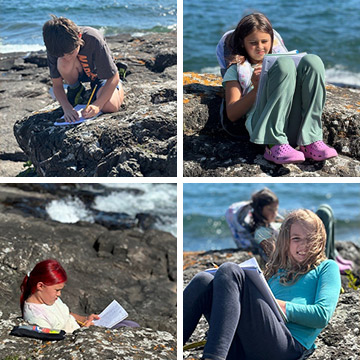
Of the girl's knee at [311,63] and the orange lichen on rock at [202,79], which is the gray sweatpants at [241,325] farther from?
the orange lichen on rock at [202,79]

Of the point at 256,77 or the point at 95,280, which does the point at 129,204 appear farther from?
the point at 256,77

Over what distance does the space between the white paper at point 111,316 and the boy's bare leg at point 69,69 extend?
1892mm

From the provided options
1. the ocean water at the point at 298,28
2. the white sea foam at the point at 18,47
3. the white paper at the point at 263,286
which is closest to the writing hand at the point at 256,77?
the white paper at the point at 263,286

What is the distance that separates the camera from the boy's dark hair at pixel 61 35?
197 inches

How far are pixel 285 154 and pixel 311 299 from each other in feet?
3.86

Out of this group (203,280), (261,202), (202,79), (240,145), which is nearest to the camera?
(203,280)

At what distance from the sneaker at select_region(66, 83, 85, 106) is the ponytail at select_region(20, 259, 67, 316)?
1.53 meters

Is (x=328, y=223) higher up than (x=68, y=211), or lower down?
higher up

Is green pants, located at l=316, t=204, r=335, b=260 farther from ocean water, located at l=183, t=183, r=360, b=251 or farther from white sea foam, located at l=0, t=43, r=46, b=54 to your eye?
ocean water, located at l=183, t=183, r=360, b=251

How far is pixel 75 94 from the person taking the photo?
5375 millimetres

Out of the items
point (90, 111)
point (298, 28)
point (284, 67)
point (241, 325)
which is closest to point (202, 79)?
point (90, 111)

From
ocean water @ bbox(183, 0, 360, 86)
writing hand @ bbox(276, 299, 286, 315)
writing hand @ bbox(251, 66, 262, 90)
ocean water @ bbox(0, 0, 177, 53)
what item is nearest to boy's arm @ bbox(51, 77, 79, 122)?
ocean water @ bbox(0, 0, 177, 53)

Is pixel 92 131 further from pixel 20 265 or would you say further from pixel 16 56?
pixel 16 56

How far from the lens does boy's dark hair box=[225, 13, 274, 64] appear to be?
486 centimetres
